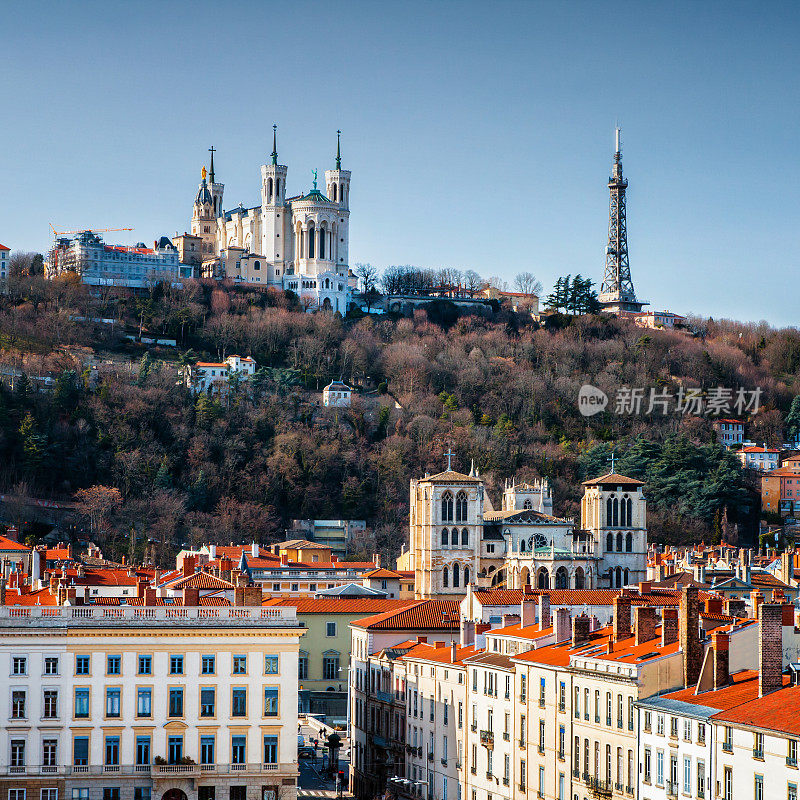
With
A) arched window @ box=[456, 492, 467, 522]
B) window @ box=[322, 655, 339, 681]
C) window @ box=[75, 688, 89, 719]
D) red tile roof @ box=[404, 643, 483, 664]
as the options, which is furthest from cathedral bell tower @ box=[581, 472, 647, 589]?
window @ box=[75, 688, 89, 719]

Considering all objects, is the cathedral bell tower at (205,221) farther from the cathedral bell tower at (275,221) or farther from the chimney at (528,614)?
the chimney at (528,614)

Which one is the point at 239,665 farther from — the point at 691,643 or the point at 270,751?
the point at 691,643

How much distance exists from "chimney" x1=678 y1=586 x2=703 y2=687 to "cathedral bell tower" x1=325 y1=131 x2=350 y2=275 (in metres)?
134

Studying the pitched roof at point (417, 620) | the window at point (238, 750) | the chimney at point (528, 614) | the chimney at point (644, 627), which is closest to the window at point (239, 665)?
the window at point (238, 750)

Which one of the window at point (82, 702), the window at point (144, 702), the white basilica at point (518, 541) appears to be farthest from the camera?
the white basilica at point (518, 541)

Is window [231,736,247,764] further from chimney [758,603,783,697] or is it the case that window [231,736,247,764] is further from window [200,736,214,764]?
→ chimney [758,603,783,697]

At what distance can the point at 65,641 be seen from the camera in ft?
144

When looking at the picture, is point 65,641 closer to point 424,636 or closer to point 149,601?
point 149,601

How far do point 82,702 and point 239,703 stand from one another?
3933 mm

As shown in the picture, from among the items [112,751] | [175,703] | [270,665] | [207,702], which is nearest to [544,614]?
[270,665]

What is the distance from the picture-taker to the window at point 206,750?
44.2 metres

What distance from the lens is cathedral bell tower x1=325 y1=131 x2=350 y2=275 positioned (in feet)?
562

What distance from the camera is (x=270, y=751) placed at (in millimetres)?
44750

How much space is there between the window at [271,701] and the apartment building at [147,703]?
25mm
